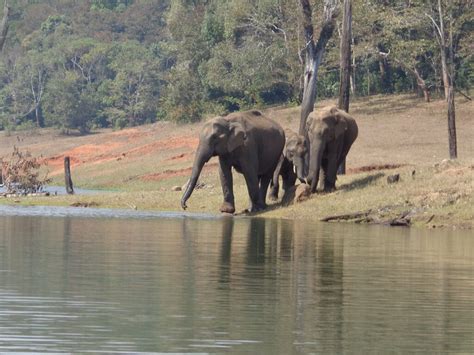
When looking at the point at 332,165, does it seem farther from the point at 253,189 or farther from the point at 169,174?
the point at 169,174

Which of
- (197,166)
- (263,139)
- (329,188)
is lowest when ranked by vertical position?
(329,188)

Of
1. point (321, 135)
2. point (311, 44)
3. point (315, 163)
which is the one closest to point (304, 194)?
point (315, 163)

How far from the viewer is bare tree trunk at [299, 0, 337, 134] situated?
46.5 metres

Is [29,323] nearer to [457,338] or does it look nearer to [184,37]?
[457,338]

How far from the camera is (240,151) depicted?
36875mm

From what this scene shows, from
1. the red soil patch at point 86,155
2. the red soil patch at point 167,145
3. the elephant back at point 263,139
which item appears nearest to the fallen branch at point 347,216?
the elephant back at point 263,139

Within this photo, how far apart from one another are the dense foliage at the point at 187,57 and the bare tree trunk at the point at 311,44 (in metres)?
14.2

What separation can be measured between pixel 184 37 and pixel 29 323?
3014 inches

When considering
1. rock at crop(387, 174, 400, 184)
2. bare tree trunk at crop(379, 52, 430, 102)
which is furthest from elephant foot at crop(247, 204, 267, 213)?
bare tree trunk at crop(379, 52, 430, 102)

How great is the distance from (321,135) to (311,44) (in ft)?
36.0

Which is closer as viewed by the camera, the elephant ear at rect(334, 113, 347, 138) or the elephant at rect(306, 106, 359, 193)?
the elephant at rect(306, 106, 359, 193)

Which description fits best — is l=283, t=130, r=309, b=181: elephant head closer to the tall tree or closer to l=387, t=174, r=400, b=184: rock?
l=387, t=174, r=400, b=184: rock

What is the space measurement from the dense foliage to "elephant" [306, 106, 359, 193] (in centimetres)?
2437

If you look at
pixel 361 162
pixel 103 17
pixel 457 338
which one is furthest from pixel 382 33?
pixel 103 17
